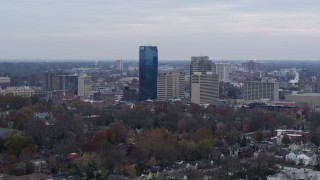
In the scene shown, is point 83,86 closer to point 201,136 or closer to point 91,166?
point 201,136

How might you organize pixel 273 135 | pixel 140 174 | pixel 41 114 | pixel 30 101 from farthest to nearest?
pixel 30 101 → pixel 41 114 → pixel 273 135 → pixel 140 174

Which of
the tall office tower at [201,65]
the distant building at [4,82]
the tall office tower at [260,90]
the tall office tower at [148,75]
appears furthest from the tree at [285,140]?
the distant building at [4,82]

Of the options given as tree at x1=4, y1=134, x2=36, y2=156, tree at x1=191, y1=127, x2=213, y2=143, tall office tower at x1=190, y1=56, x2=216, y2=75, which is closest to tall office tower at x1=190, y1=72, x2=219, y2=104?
tall office tower at x1=190, y1=56, x2=216, y2=75

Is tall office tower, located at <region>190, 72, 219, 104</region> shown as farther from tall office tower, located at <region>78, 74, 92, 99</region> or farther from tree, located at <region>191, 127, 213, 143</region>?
tree, located at <region>191, 127, 213, 143</region>

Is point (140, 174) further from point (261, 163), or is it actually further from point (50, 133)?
point (50, 133)

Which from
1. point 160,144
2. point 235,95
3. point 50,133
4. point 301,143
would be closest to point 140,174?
point 160,144

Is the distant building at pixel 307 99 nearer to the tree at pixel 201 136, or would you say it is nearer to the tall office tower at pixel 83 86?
the tall office tower at pixel 83 86
